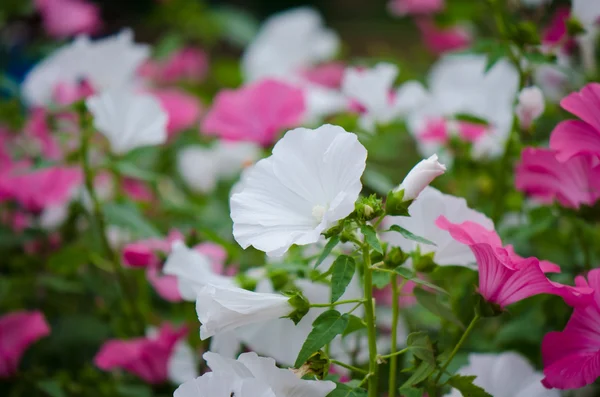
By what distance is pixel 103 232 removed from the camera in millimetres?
702

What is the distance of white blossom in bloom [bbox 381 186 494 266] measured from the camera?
497 millimetres

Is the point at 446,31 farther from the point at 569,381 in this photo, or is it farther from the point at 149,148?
the point at 569,381

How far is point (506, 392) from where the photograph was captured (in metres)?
0.53

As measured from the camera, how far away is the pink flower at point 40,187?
0.79m

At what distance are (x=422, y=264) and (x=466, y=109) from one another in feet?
1.37

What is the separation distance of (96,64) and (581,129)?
1.68 ft

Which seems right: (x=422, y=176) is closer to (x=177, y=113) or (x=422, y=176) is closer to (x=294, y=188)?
(x=294, y=188)

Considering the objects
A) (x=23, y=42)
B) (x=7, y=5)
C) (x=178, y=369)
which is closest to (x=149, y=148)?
(x=178, y=369)

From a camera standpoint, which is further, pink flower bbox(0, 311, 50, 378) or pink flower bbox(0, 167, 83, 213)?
pink flower bbox(0, 167, 83, 213)

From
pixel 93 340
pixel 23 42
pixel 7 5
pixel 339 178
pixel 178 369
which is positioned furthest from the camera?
pixel 23 42

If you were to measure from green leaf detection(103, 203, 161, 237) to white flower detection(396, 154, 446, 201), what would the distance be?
29 cm

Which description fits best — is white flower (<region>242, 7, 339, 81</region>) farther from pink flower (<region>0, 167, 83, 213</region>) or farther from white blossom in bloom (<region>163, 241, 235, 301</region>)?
white blossom in bloom (<region>163, 241, 235, 301</region>)

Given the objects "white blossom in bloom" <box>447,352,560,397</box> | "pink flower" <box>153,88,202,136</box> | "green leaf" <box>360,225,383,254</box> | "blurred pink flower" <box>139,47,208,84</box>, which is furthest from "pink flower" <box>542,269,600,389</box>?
"blurred pink flower" <box>139,47,208,84</box>

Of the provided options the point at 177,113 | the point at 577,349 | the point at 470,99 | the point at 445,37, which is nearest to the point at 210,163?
the point at 177,113
